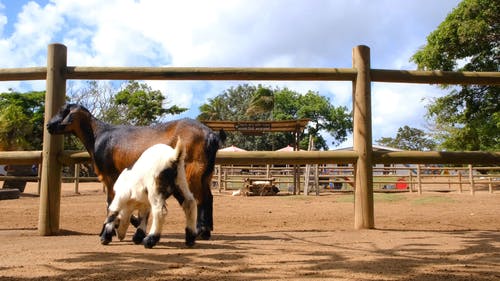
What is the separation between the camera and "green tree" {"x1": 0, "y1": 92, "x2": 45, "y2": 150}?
25656 mm

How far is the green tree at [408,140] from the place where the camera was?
61688mm

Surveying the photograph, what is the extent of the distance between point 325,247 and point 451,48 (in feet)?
47.0

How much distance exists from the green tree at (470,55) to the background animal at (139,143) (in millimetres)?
14068

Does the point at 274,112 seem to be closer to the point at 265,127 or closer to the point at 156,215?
the point at 265,127

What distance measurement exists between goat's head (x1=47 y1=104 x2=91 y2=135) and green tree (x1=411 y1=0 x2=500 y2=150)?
14.3 metres

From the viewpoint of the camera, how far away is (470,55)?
625 inches

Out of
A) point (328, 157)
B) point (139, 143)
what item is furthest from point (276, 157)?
point (139, 143)

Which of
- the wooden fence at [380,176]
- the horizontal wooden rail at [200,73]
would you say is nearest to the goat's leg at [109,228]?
the horizontal wooden rail at [200,73]

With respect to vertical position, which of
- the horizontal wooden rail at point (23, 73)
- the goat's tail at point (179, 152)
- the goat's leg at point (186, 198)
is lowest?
the goat's leg at point (186, 198)

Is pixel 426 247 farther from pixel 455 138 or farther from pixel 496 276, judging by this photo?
pixel 455 138

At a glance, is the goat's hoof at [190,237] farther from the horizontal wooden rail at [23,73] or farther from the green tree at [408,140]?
the green tree at [408,140]

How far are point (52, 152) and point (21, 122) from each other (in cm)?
2656

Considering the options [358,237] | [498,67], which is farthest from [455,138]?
[358,237]

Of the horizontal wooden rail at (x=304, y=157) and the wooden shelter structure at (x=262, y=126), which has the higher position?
the wooden shelter structure at (x=262, y=126)
